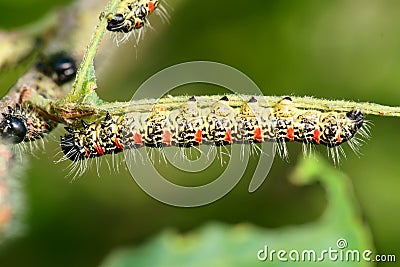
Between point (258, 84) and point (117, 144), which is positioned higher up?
point (258, 84)

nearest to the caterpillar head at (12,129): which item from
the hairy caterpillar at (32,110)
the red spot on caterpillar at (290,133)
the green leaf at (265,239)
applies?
the hairy caterpillar at (32,110)

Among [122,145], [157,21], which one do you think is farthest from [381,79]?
[122,145]

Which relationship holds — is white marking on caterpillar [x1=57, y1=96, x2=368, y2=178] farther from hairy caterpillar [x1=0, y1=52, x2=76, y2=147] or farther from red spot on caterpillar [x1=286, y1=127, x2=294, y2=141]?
hairy caterpillar [x1=0, y1=52, x2=76, y2=147]
